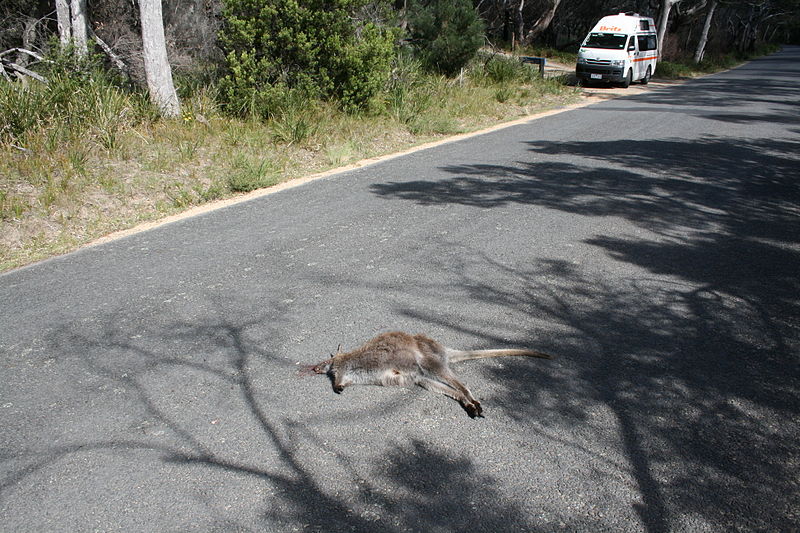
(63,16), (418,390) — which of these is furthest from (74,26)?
(418,390)

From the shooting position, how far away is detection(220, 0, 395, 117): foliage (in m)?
13.1

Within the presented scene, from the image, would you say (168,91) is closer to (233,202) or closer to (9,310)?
(233,202)

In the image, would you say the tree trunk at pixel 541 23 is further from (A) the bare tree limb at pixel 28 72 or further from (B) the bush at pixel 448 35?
(A) the bare tree limb at pixel 28 72

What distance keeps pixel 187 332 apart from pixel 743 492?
3828 mm

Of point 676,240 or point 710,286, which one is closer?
point 710,286

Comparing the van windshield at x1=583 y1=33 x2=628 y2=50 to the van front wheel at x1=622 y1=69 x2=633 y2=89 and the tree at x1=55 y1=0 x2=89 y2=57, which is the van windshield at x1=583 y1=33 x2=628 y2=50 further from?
the tree at x1=55 y1=0 x2=89 y2=57

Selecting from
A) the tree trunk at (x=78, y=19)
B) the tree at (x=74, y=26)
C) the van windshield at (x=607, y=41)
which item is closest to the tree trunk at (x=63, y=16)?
the tree at (x=74, y=26)

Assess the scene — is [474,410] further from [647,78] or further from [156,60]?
[647,78]

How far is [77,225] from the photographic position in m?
8.00

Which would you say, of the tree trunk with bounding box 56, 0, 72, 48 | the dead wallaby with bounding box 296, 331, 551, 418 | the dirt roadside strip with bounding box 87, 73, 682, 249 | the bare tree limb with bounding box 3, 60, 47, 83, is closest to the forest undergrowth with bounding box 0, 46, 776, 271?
the dirt roadside strip with bounding box 87, 73, 682, 249

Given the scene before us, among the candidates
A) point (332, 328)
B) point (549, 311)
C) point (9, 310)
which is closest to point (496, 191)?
point (549, 311)

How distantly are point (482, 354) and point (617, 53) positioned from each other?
968 inches

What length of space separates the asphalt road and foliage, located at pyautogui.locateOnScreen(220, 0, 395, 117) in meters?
5.46

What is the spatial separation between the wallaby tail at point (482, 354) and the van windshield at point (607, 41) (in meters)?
25.0
